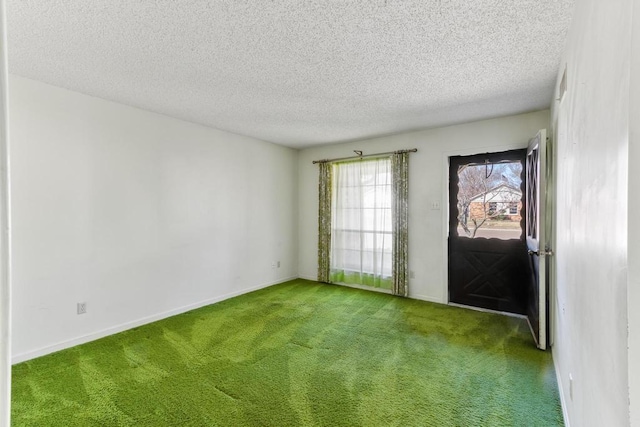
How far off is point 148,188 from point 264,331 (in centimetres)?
204

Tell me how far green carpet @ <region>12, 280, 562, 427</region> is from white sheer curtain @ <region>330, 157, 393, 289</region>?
1262mm

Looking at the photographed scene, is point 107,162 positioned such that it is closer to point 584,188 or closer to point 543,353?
point 584,188

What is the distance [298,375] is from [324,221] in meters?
3.10

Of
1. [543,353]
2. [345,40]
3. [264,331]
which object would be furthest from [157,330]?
[543,353]

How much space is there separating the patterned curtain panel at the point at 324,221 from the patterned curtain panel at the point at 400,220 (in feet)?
3.81

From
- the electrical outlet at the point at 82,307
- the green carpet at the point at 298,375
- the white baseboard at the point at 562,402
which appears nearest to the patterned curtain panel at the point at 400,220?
the green carpet at the point at 298,375

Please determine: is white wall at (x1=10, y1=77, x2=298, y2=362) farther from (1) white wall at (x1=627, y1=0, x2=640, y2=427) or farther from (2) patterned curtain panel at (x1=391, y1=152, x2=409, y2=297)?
(1) white wall at (x1=627, y1=0, x2=640, y2=427)

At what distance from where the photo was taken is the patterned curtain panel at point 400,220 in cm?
443

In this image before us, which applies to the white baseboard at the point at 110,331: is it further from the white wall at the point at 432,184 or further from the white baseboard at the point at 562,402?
the white baseboard at the point at 562,402

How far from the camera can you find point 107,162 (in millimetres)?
3154

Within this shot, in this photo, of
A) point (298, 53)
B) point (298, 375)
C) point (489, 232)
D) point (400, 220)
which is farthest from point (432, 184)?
point (298, 375)

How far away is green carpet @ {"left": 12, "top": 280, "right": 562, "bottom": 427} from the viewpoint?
1.95 m

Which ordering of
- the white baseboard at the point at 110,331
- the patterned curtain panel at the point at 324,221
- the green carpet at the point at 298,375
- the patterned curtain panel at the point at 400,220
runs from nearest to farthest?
the green carpet at the point at 298,375 < the white baseboard at the point at 110,331 < the patterned curtain panel at the point at 400,220 < the patterned curtain panel at the point at 324,221

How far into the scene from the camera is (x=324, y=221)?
529 cm
